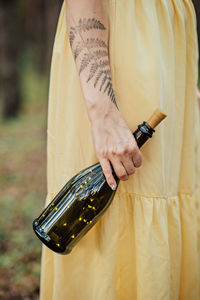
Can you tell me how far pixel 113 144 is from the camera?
3.05ft

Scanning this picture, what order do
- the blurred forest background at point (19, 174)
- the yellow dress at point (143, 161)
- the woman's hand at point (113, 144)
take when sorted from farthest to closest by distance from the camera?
the blurred forest background at point (19, 174) → the yellow dress at point (143, 161) → the woman's hand at point (113, 144)

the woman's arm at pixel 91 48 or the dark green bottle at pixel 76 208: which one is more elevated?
the woman's arm at pixel 91 48

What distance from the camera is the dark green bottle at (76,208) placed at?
1018mm

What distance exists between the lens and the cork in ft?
3.15

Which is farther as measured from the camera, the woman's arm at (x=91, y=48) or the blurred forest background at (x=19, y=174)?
the blurred forest background at (x=19, y=174)

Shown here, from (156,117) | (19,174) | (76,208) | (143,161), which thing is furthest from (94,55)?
(19,174)

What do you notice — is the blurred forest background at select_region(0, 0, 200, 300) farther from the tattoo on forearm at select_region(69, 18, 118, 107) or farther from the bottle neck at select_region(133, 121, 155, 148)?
the tattoo on forearm at select_region(69, 18, 118, 107)

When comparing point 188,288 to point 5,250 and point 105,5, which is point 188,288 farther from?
point 5,250

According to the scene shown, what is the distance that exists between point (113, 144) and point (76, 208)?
0.90 feet

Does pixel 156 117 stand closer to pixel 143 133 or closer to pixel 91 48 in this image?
pixel 143 133

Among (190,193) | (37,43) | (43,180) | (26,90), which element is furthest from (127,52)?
(37,43)

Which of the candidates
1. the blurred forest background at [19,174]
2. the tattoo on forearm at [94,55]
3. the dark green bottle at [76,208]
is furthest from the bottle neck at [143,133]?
the blurred forest background at [19,174]

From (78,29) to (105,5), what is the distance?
132 millimetres

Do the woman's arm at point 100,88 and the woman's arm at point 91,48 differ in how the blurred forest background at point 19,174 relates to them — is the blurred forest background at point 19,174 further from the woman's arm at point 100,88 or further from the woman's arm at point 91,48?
the woman's arm at point 91,48
